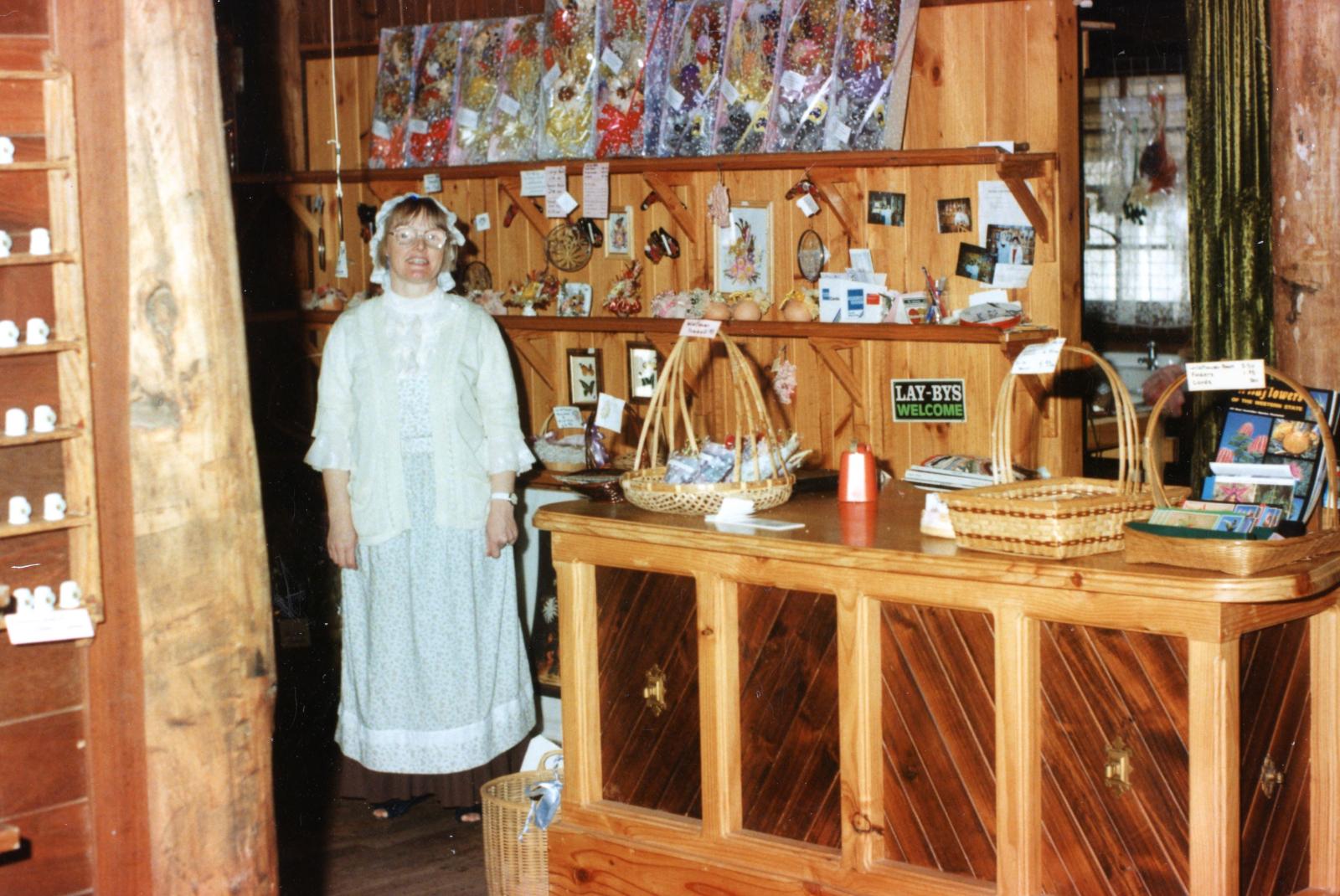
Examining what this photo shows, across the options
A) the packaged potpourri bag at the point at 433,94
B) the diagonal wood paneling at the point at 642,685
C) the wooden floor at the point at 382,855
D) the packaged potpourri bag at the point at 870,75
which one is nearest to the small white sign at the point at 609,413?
the packaged potpourri bag at the point at 433,94

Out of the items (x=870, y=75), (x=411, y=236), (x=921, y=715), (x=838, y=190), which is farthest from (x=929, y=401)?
(x=921, y=715)

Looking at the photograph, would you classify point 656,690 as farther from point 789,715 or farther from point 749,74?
point 749,74

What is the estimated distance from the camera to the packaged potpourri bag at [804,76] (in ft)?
15.4

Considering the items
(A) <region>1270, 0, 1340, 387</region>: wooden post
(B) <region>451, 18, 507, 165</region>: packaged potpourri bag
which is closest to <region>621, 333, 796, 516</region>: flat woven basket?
(A) <region>1270, 0, 1340, 387</region>: wooden post

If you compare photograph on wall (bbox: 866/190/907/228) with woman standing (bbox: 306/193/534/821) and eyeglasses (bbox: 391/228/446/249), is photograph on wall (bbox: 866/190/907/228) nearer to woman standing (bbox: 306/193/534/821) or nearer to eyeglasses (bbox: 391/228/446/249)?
woman standing (bbox: 306/193/534/821)

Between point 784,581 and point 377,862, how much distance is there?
64.5 inches

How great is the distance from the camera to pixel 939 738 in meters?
3.21

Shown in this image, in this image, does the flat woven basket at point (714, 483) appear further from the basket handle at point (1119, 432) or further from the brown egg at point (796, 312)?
the brown egg at point (796, 312)

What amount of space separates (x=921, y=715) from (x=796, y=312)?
74.5 inches

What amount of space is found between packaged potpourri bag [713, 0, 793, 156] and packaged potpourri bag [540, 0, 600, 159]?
502 millimetres

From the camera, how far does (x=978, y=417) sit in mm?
4684

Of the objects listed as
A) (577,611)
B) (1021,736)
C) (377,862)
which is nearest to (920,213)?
(577,611)

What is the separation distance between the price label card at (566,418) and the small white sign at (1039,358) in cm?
226

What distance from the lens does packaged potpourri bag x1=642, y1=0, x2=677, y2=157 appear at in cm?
503
